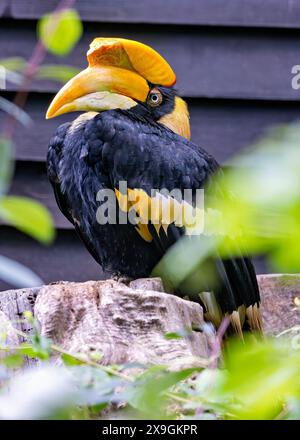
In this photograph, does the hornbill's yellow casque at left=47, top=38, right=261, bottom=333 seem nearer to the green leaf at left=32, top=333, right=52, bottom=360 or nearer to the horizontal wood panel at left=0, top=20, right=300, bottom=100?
the horizontal wood panel at left=0, top=20, right=300, bottom=100

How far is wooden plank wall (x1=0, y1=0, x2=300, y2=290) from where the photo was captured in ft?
9.53

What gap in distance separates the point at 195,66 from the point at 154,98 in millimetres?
347

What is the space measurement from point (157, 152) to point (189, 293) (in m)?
0.41

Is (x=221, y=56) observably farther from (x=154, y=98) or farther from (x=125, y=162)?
(x=125, y=162)

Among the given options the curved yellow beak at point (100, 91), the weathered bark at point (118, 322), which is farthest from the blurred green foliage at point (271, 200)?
the curved yellow beak at point (100, 91)

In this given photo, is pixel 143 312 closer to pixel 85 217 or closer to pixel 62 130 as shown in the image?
pixel 85 217

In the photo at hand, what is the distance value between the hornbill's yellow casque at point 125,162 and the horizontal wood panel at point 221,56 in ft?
1.16

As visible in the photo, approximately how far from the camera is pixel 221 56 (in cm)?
294

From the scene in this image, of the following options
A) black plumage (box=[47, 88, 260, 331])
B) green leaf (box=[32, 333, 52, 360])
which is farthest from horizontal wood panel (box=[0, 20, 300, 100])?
green leaf (box=[32, 333, 52, 360])

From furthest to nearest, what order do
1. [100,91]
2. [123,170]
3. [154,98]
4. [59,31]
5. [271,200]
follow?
[154,98] < [100,91] < [123,170] < [59,31] < [271,200]

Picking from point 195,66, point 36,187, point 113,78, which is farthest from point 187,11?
point 36,187

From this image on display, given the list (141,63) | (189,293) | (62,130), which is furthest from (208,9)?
(189,293)

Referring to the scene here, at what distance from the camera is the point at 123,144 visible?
232cm

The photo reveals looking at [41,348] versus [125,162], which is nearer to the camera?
[41,348]
